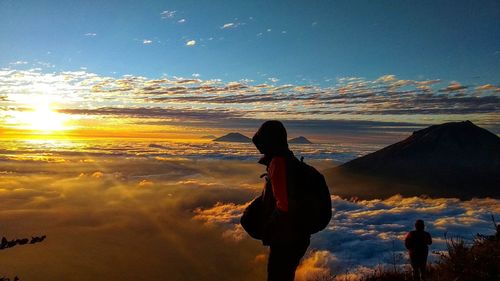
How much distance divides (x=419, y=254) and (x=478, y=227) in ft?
404

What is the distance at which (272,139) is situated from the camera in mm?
4348

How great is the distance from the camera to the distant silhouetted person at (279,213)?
4.22 metres

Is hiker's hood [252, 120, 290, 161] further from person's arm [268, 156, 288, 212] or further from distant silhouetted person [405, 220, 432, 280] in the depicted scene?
distant silhouetted person [405, 220, 432, 280]

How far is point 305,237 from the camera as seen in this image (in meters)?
4.48

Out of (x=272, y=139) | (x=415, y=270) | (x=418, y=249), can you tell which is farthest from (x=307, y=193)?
(x=418, y=249)

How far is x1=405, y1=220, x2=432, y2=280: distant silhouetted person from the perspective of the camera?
949cm

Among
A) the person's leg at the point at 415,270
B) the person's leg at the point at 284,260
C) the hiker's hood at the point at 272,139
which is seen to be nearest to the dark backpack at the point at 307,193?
the hiker's hood at the point at 272,139

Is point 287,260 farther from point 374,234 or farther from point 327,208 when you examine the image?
point 374,234

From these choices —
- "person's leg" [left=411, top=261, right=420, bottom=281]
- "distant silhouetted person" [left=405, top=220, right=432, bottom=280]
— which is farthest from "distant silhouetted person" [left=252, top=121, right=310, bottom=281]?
"person's leg" [left=411, top=261, right=420, bottom=281]

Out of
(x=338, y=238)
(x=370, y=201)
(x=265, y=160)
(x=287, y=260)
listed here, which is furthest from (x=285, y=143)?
(x=370, y=201)

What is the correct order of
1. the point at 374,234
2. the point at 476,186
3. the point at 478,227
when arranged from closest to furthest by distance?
the point at 478,227, the point at 374,234, the point at 476,186

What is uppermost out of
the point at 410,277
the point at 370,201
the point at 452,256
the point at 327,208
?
the point at 327,208

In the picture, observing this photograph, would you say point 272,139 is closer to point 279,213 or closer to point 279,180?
point 279,180

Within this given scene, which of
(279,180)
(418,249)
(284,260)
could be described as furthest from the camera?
(418,249)
